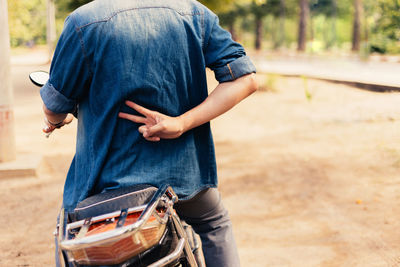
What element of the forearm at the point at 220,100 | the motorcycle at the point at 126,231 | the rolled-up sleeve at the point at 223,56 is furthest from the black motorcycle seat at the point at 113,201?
the rolled-up sleeve at the point at 223,56

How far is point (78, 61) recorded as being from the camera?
1.65 m

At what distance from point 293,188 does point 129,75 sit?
415 centimetres

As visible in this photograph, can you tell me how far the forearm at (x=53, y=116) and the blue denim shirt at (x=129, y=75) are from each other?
0.05 m

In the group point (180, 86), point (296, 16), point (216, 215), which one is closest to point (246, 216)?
point (216, 215)

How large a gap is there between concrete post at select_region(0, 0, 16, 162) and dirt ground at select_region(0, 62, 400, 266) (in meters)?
0.43

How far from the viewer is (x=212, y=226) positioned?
6.53ft

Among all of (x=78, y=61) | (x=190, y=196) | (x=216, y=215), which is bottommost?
(x=216, y=215)

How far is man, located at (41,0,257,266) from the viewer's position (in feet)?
5.46

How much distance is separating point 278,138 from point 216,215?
631 centimetres

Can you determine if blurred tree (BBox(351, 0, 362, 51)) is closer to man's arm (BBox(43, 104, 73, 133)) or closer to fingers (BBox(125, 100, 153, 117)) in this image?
man's arm (BBox(43, 104, 73, 133))

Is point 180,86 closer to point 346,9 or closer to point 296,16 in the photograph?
point 296,16

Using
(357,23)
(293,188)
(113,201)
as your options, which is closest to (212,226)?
(113,201)

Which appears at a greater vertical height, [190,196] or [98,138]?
[98,138]

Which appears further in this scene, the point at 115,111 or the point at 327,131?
the point at 327,131
